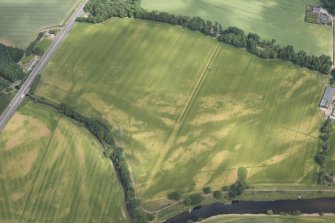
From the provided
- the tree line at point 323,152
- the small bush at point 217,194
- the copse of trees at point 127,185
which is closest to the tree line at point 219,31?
the tree line at point 323,152

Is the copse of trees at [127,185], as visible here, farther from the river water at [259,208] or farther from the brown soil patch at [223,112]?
the brown soil patch at [223,112]

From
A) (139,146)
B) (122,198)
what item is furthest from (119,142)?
(122,198)

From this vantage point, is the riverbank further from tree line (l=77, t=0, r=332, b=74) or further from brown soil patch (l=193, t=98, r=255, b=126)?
tree line (l=77, t=0, r=332, b=74)

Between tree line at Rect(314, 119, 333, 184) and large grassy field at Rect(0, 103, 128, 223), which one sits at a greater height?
tree line at Rect(314, 119, 333, 184)

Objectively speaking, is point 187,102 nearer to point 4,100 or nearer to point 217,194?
point 217,194

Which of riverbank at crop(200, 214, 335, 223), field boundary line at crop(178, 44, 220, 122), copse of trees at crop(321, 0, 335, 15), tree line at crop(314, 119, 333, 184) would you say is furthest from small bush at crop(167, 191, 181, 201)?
copse of trees at crop(321, 0, 335, 15)

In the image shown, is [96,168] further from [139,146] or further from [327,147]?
[327,147]
